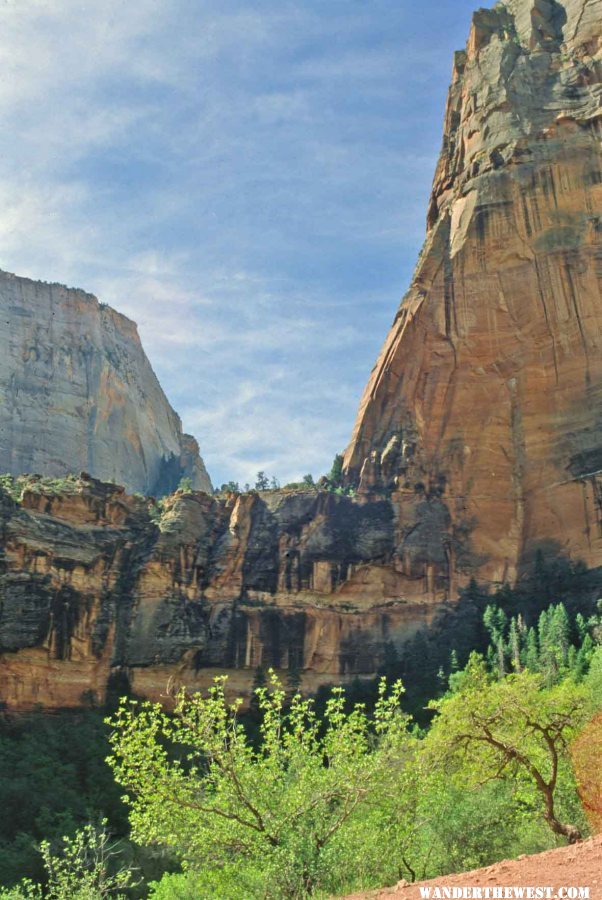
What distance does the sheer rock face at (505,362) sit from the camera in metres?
67.4

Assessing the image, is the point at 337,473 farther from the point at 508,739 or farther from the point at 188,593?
the point at 508,739

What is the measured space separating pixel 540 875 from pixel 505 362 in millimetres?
60097

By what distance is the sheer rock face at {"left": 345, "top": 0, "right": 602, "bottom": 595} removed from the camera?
67438mm

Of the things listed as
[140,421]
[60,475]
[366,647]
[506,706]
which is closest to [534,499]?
[366,647]

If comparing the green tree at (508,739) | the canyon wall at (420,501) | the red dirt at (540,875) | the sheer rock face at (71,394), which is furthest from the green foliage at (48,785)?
the sheer rock face at (71,394)

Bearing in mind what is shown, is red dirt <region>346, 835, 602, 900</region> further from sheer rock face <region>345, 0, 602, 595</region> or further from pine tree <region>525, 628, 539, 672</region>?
sheer rock face <region>345, 0, 602, 595</region>

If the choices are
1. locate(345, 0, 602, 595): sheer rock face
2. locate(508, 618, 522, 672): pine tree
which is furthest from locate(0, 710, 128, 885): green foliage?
locate(345, 0, 602, 595): sheer rock face

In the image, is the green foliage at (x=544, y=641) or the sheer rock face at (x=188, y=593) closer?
the green foliage at (x=544, y=641)

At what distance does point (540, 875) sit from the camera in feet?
45.8

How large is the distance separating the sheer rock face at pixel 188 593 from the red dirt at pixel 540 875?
155ft

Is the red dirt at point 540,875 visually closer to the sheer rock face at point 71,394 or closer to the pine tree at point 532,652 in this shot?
the pine tree at point 532,652

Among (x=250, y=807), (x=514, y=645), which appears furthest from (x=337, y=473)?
(x=250, y=807)

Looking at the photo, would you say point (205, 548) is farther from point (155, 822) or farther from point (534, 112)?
point (155, 822)

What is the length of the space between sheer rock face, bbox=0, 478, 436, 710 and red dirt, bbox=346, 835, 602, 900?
47170 millimetres
